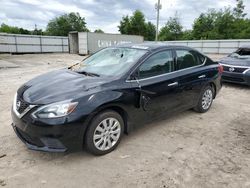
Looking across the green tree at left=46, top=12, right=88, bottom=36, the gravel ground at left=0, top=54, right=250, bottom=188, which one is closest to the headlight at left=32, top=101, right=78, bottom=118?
the gravel ground at left=0, top=54, right=250, bottom=188

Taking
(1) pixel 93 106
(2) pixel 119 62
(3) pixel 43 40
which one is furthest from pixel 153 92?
(3) pixel 43 40

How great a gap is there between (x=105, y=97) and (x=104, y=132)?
20.0 inches

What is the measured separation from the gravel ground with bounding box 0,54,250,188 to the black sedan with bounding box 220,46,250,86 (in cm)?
335

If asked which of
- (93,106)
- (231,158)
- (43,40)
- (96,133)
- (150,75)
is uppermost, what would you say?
(43,40)

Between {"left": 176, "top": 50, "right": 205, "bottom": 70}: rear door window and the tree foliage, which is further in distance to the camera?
the tree foliage

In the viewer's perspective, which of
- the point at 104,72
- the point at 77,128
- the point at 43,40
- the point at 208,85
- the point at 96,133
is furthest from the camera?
the point at 43,40

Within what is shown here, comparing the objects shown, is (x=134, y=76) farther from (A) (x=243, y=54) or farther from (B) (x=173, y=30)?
(B) (x=173, y=30)

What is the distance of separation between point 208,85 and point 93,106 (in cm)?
311

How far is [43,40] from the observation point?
906 inches

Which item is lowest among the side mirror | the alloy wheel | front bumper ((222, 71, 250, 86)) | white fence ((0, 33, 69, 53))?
the alloy wheel

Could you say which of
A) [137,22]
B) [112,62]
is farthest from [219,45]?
[112,62]

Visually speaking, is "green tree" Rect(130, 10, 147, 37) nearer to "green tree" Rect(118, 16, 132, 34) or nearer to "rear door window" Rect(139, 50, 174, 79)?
"green tree" Rect(118, 16, 132, 34)

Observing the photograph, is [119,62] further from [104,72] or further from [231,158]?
[231,158]

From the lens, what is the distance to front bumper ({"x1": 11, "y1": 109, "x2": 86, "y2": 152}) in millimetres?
2682
